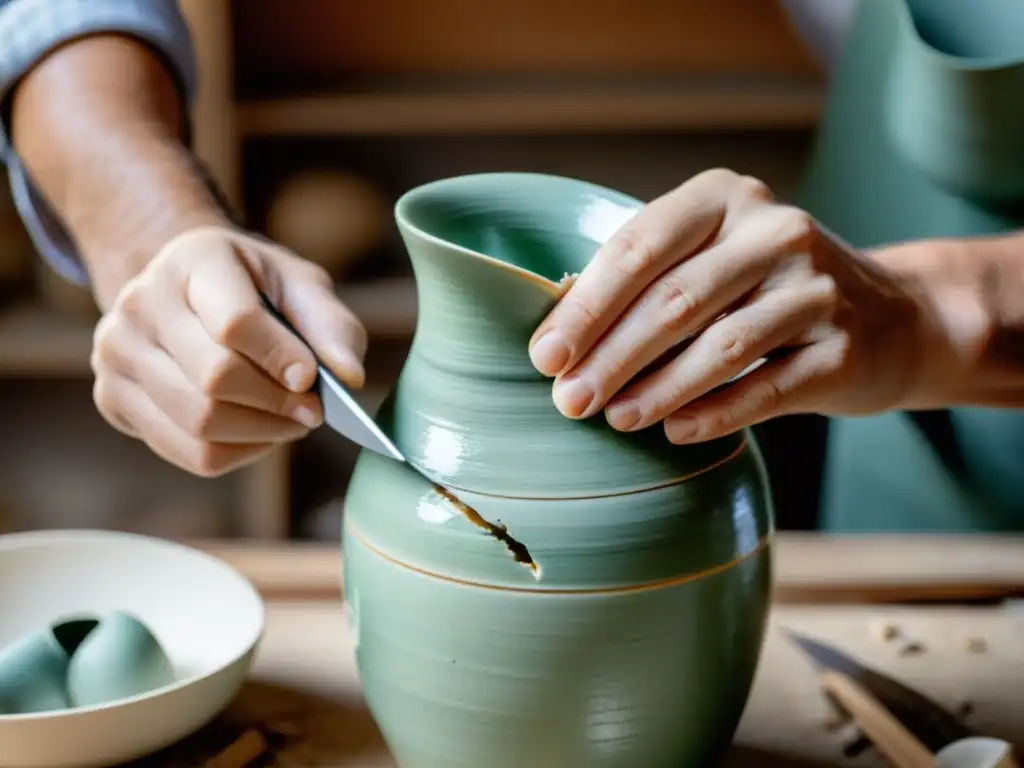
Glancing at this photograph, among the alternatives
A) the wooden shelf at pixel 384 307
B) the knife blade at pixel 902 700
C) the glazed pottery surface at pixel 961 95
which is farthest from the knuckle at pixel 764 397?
the wooden shelf at pixel 384 307

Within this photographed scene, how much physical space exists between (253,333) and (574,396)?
0.55 ft

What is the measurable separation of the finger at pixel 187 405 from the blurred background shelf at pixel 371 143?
40.5 inches

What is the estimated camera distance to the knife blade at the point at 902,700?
633 millimetres

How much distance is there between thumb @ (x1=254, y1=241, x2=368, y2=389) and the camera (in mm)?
587

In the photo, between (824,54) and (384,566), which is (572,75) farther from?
(384,566)

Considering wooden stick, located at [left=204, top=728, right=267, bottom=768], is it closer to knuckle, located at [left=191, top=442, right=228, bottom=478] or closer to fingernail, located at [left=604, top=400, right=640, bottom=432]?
knuckle, located at [left=191, top=442, right=228, bottom=478]

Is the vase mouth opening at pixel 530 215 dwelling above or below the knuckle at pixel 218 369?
above

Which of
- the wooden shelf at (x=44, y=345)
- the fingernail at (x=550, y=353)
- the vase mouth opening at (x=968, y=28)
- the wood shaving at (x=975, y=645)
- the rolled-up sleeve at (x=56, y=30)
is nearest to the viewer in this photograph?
the fingernail at (x=550, y=353)

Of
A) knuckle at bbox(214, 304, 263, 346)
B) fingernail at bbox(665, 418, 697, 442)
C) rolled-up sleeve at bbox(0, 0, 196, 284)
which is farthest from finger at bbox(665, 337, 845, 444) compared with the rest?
rolled-up sleeve at bbox(0, 0, 196, 284)

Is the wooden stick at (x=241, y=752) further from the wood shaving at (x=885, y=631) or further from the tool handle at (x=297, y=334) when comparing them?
the wood shaving at (x=885, y=631)

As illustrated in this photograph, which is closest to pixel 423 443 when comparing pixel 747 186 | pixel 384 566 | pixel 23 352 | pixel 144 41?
pixel 384 566

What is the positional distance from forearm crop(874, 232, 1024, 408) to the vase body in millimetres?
244

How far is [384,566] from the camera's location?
541 millimetres

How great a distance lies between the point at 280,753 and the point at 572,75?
55.0 inches
